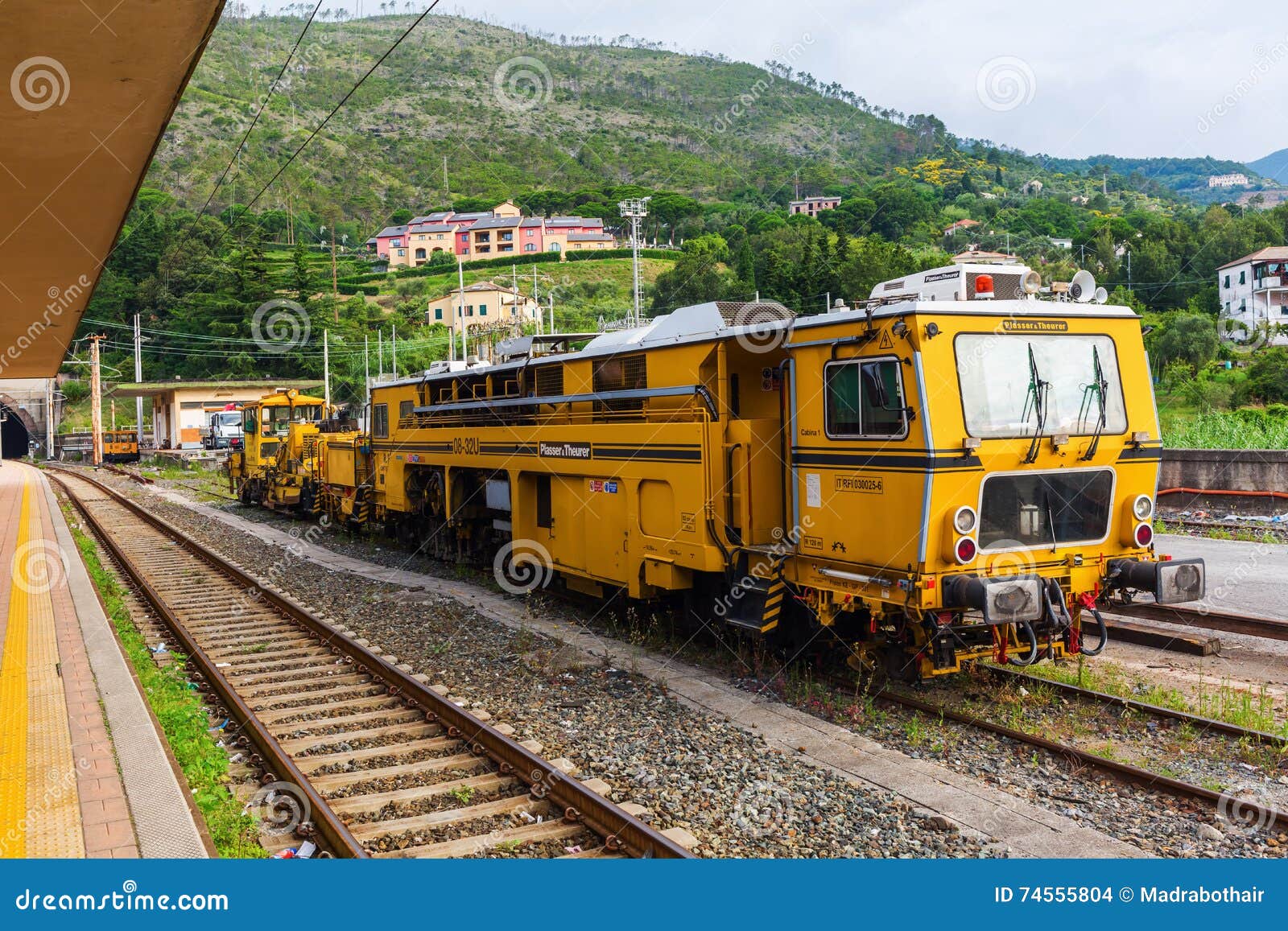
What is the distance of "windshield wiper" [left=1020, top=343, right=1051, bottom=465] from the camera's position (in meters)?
7.83

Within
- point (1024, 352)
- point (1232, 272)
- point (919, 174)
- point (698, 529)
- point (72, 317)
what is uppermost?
point (919, 174)

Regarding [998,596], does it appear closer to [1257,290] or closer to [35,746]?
[35,746]

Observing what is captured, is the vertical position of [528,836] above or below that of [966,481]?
below

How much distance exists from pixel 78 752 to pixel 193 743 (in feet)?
3.03

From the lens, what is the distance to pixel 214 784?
259 inches

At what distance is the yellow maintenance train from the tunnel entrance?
8739 centimetres

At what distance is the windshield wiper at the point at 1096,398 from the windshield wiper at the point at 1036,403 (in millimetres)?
476

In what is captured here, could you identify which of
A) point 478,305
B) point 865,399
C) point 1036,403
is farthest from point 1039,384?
point 478,305

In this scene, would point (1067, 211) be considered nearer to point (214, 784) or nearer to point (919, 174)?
point (919, 174)

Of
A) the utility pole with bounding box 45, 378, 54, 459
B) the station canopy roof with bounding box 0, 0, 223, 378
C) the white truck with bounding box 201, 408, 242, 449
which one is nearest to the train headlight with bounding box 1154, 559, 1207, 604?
the station canopy roof with bounding box 0, 0, 223, 378

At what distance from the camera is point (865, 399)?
800 cm

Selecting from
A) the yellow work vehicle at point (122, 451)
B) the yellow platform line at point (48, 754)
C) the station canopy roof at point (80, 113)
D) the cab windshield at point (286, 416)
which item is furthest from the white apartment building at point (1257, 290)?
the yellow platform line at point (48, 754)

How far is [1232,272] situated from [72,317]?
86.8 meters

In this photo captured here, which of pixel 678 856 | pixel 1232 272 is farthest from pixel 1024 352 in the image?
pixel 1232 272
